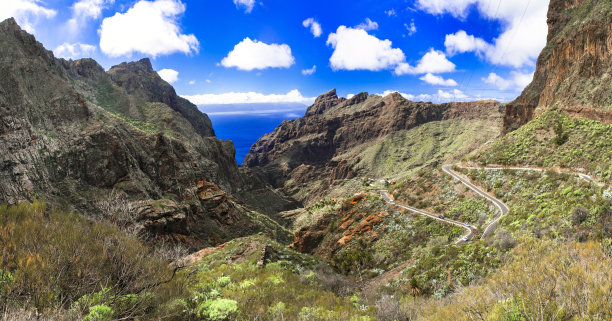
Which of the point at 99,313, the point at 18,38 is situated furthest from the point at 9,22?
the point at 99,313

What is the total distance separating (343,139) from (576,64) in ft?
482

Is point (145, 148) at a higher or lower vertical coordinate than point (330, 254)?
higher

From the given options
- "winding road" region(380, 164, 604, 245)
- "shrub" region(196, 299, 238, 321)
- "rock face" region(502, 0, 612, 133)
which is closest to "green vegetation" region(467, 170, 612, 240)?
"winding road" region(380, 164, 604, 245)

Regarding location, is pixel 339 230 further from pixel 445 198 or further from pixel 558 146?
pixel 558 146

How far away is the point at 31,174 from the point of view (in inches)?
952

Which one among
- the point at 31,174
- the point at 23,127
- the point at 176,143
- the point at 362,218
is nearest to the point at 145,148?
the point at 176,143

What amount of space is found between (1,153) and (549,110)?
67.0 m

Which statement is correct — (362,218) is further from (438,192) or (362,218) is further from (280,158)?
(280,158)

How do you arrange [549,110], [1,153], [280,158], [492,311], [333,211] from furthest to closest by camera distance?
1. [280,158]
2. [333,211]
3. [549,110]
4. [1,153]
5. [492,311]

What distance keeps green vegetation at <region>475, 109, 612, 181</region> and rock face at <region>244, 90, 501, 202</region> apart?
82528 mm

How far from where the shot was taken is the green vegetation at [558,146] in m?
23.0

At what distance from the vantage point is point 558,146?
28375mm

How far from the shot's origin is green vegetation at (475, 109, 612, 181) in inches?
906

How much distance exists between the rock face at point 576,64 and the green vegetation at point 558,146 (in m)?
1.91
